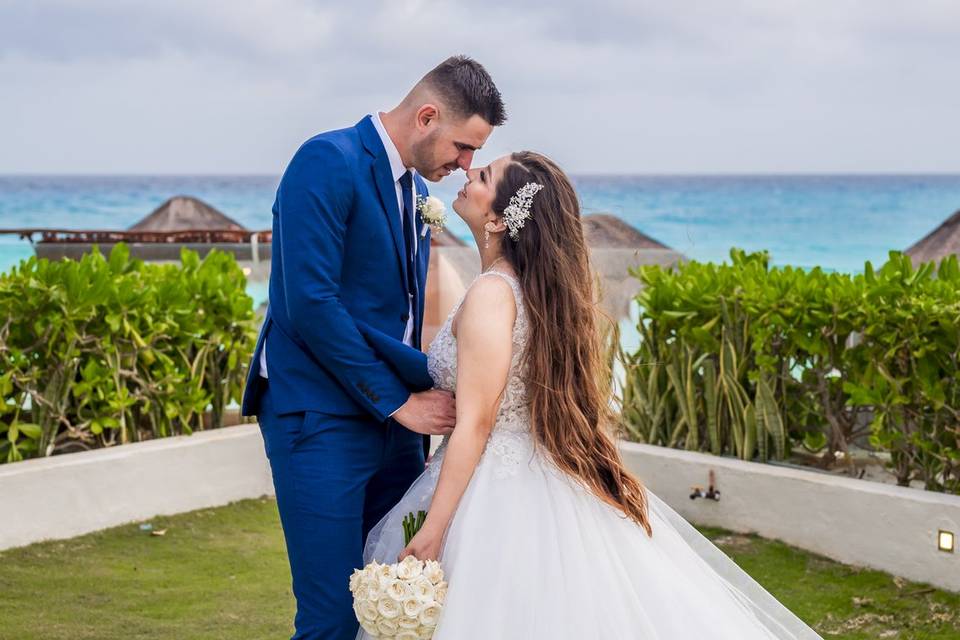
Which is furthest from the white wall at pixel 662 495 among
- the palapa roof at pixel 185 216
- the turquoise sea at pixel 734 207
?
the turquoise sea at pixel 734 207

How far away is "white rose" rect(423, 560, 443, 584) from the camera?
2.64m

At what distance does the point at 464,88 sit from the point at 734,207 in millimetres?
44332

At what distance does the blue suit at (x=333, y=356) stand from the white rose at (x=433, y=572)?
1.20 feet

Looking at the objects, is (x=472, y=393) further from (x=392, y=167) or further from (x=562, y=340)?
(x=392, y=167)

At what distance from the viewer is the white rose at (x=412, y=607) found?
2553 mm

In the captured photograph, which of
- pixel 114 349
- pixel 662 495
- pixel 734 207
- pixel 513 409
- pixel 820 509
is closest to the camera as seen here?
pixel 513 409

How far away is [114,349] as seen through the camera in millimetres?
5652

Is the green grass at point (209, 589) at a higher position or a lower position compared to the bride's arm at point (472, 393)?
lower

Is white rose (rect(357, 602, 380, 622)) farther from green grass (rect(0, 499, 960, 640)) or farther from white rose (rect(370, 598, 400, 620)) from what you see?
green grass (rect(0, 499, 960, 640))

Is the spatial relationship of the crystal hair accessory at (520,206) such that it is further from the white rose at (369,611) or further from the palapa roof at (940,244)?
the palapa roof at (940,244)

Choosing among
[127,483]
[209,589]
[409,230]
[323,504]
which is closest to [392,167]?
[409,230]

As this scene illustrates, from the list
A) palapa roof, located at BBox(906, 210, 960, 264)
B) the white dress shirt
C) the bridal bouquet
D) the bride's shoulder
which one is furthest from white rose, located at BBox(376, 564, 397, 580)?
palapa roof, located at BBox(906, 210, 960, 264)

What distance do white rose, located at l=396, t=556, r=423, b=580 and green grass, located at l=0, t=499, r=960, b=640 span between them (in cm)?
194

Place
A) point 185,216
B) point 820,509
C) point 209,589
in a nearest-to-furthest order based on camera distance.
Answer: point 209,589
point 820,509
point 185,216
